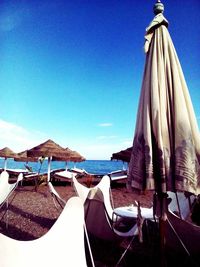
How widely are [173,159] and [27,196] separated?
8.49 metres

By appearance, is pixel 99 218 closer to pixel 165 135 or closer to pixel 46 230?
pixel 46 230

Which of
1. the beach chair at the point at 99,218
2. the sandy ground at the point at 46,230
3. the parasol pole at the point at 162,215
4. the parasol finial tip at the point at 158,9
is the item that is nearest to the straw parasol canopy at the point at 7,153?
the sandy ground at the point at 46,230

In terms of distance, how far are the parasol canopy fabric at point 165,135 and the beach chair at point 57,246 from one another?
2.15 feet

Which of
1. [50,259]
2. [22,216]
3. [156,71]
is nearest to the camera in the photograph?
[50,259]

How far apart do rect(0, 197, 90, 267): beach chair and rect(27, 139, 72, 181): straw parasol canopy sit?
26.1ft

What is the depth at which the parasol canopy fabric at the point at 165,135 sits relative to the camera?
2.12 metres

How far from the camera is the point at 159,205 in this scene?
235cm

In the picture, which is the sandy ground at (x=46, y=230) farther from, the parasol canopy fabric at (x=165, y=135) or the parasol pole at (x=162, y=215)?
the parasol canopy fabric at (x=165, y=135)

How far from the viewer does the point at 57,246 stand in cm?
204

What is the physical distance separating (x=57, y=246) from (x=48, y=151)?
8310mm

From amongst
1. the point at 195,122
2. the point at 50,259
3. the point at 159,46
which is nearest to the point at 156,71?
the point at 159,46

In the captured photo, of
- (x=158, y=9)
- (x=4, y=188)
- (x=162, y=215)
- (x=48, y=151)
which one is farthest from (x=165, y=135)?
(x=48, y=151)

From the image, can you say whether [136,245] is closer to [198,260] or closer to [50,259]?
[198,260]

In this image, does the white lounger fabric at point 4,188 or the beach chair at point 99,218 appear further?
Answer: the white lounger fabric at point 4,188
